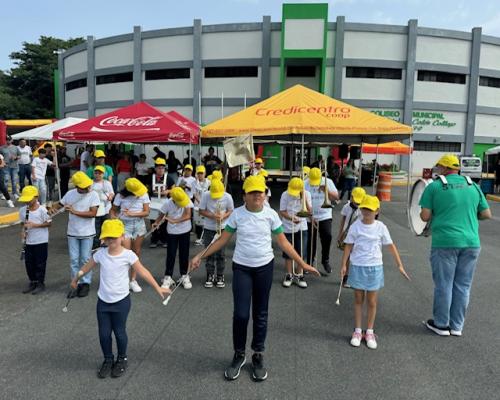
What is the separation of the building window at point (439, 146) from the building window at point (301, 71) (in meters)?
10.1

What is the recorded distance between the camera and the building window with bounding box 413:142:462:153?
105ft

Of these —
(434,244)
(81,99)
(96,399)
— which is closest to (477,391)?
(434,244)

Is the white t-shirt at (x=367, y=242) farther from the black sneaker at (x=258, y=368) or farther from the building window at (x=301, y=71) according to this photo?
the building window at (x=301, y=71)

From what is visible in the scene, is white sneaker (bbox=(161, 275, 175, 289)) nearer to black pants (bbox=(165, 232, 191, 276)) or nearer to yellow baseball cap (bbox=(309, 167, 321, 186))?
black pants (bbox=(165, 232, 191, 276))

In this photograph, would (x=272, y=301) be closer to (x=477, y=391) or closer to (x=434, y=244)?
(x=434, y=244)

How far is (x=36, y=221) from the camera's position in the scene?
5414mm

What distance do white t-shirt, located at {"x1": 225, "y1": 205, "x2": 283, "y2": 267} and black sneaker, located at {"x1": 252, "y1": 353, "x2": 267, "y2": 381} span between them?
33.7 inches

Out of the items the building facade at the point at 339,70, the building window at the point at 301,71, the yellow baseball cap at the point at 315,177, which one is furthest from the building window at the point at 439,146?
the yellow baseball cap at the point at 315,177

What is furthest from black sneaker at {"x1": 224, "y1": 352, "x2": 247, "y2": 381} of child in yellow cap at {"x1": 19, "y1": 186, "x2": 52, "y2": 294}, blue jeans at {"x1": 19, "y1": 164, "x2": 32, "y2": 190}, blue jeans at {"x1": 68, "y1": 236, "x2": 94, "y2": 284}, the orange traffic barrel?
the orange traffic barrel

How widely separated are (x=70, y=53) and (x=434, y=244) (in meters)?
41.2

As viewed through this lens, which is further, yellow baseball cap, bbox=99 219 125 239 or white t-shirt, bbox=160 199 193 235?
Result: white t-shirt, bbox=160 199 193 235

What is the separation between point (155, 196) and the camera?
30.5 feet

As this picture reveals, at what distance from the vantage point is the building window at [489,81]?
1262 inches

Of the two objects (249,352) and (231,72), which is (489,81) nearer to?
(231,72)
